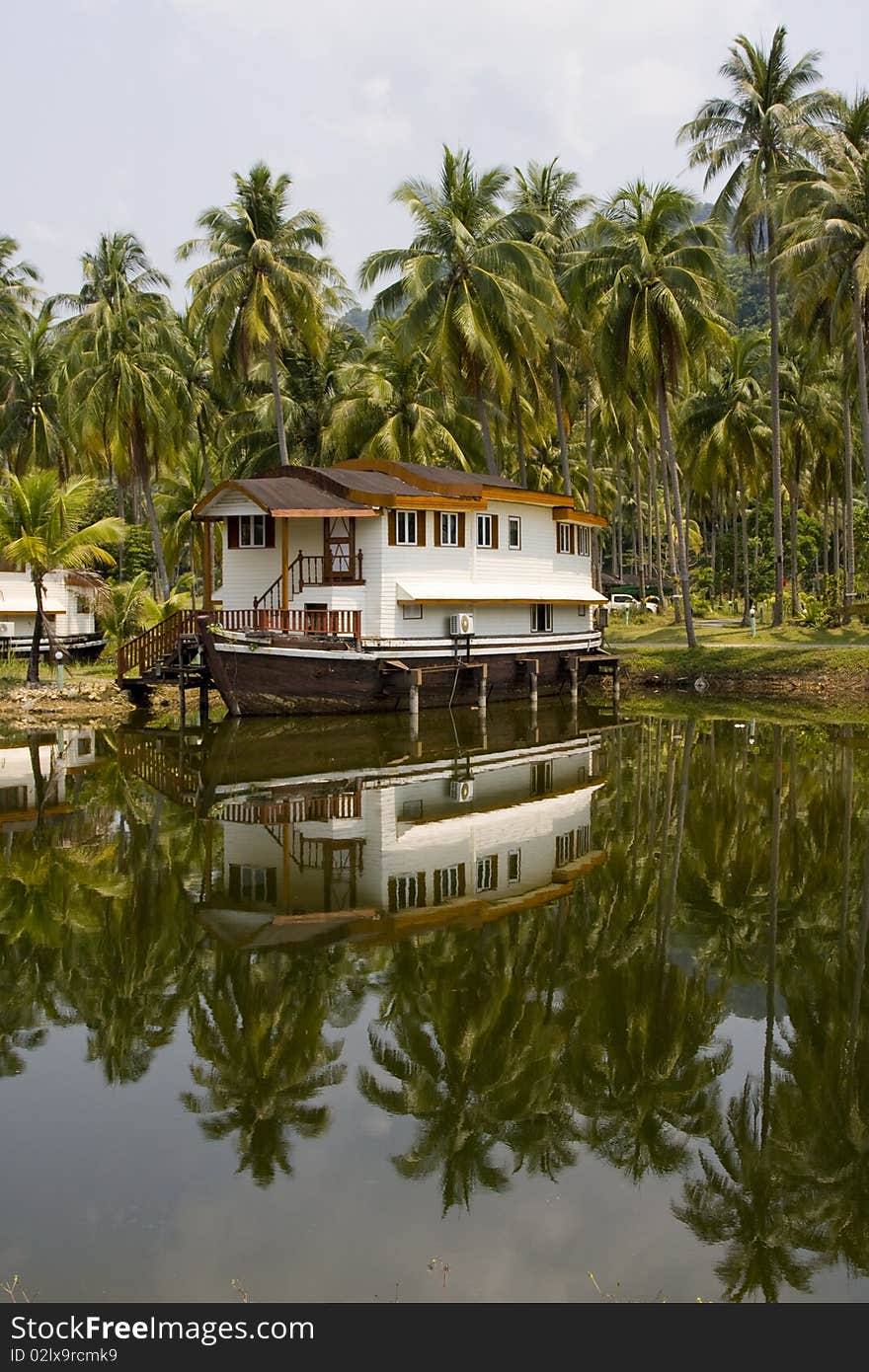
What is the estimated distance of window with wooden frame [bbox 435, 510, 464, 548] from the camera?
101ft

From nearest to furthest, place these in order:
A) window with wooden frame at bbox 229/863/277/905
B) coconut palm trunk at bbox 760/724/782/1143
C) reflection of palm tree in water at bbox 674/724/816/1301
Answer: reflection of palm tree in water at bbox 674/724/816/1301
coconut palm trunk at bbox 760/724/782/1143
window with wooden frame at bbox 229/863/277/905

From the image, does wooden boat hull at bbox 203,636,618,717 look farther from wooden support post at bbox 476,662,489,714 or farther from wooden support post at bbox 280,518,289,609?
wooden support post at bbox 280,518,289,609

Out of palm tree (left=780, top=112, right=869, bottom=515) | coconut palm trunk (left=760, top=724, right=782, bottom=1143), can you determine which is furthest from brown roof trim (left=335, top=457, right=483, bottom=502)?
coconut palm trunk (left=760, top=724, right=782, bottom=1143)

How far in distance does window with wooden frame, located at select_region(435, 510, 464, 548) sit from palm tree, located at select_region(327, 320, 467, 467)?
348 inches

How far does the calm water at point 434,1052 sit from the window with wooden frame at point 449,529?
14267mm

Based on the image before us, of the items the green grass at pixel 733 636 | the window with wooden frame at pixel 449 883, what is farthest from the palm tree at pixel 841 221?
the window with wooden frame at pixel 449 883

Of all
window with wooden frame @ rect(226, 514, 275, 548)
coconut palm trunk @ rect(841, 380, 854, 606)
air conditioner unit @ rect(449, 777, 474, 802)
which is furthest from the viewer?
coconut palm trunk @ rect(841, 380, 854, 606)

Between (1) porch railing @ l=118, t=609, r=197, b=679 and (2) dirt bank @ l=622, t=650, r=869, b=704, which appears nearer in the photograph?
(1) porch railing @ l=118, t=609, r=197, b=679

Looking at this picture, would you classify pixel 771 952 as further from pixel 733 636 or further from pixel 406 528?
pixel 733 636

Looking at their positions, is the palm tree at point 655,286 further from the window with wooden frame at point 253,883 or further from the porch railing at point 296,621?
the window with wooden frame at point 253,883

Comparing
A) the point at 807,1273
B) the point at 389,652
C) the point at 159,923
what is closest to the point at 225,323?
the point at 389,652

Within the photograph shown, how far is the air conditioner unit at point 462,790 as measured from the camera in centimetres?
1858

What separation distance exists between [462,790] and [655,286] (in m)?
22.0

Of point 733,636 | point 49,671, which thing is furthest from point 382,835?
point 733,636
